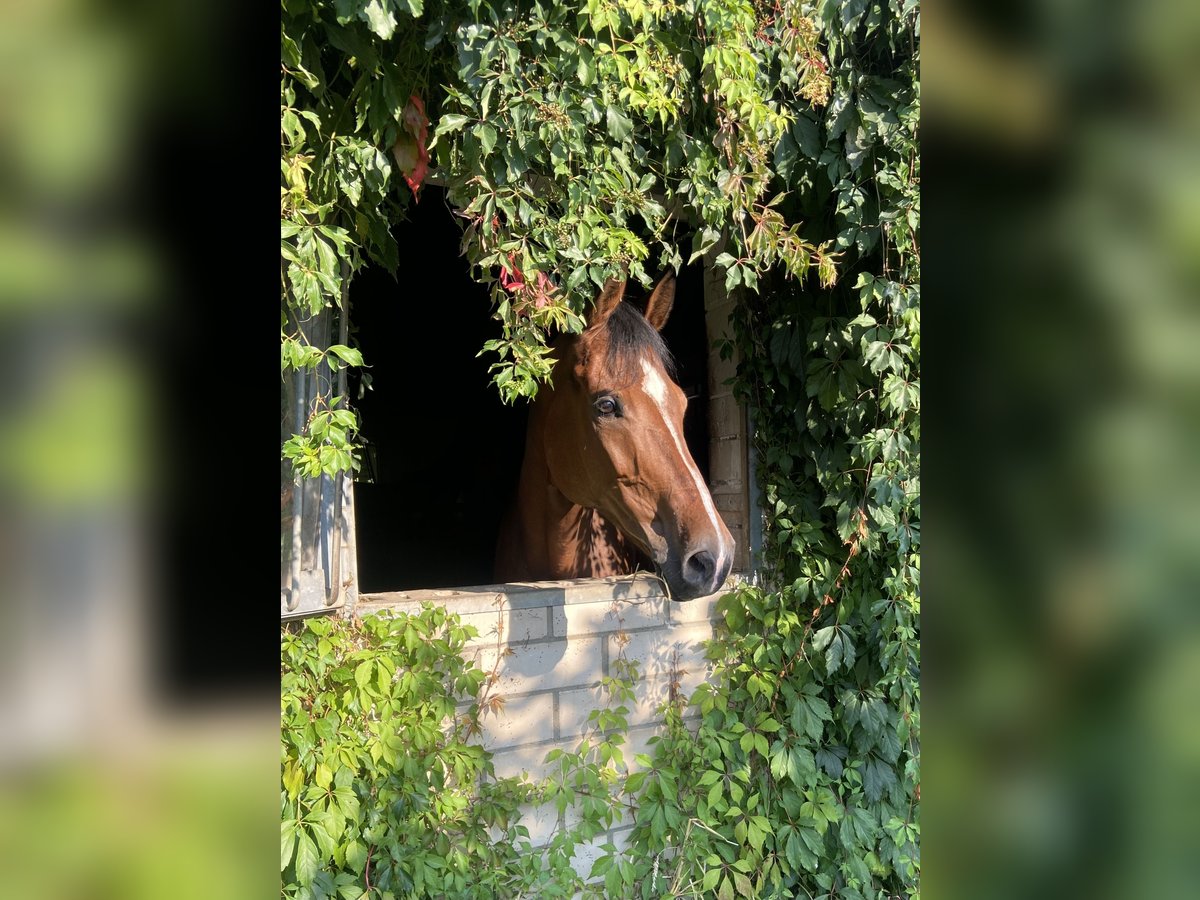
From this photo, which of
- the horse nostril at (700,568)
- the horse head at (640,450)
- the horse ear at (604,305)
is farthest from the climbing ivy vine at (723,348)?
the horse nostril at (700,568)

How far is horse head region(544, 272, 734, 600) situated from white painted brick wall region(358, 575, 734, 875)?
33cm

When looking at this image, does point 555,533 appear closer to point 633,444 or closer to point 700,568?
point 633,444

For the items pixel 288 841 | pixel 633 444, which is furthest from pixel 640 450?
pixel 288 841

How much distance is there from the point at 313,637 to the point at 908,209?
1941mm

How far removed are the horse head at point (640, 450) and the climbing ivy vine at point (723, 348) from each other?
26 centimetres

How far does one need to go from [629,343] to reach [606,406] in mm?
205

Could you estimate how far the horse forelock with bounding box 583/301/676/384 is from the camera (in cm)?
222

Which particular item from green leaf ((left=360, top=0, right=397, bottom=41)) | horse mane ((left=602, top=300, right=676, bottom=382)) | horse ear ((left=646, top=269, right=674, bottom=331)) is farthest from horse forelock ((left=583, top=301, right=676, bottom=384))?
green leaf ((left=360, top=0, right=397, bottom=41))

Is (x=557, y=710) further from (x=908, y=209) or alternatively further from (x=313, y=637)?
(x=908, y=209)
